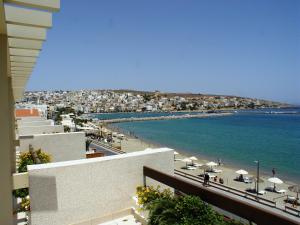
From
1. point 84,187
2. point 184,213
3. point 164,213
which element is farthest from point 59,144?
point 184,213

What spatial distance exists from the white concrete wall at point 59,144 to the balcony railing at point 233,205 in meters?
5.92

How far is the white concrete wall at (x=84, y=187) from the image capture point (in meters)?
5.32

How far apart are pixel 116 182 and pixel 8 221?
9.05ft

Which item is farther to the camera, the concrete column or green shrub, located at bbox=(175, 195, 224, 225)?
green shrub, located at bbox=(175, 195, 224, 225)

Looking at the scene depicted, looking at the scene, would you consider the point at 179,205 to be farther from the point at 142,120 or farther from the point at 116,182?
the point at 142,120

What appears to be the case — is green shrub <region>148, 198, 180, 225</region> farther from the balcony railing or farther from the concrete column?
the concrete column

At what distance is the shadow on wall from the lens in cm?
523

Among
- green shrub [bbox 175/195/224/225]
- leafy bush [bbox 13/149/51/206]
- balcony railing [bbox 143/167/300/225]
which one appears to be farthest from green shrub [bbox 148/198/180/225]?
leafy bush [bbox 13/149/51/206]

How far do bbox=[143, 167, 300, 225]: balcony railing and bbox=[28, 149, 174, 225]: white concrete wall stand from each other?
0.59 m

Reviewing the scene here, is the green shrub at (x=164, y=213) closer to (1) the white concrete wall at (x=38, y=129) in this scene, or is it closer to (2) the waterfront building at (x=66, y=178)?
(2) the waterfront building at (x=66, y=178)

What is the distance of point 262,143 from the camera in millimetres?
60031

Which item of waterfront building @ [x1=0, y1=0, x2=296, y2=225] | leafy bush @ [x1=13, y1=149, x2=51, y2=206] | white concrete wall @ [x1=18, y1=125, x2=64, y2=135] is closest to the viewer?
waterfront building @ [x1=0, y1=0, x2=296, y2=225]

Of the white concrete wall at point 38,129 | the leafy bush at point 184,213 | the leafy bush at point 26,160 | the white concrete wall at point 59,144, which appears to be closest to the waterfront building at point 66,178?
the leafy bush at point 184,213

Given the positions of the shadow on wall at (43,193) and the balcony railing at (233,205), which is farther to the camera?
the shadow on wall at (43,193)
